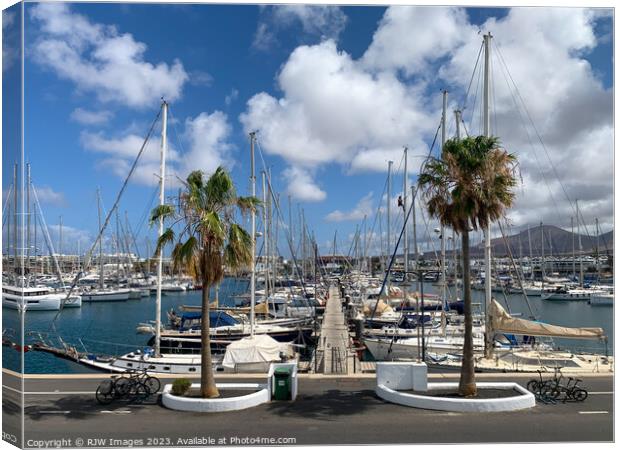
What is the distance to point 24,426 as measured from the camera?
45.2 ft

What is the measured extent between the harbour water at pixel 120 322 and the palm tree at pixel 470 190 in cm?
1564

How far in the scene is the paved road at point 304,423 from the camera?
13.5 m

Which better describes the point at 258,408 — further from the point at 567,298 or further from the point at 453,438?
the point at 567,298

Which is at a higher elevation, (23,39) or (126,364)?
(23,39)

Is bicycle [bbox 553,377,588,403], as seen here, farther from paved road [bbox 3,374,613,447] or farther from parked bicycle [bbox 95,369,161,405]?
parked bicycle [bbox 95,369,161,405]

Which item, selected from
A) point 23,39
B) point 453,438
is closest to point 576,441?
point 453,438

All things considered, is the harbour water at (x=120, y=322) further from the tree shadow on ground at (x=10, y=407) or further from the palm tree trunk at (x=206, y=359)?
the tree shadow on ground at (x=10, y=407)

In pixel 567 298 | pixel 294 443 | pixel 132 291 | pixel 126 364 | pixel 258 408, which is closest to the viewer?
pixel 294 443

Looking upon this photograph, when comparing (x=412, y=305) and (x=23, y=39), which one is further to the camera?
(x=412, y=305)

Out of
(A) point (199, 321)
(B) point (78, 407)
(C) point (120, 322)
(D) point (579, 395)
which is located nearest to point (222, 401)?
(B) point (78, 407)

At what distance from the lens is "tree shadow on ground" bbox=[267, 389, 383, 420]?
14969 mm

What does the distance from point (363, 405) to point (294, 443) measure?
3.02 metres

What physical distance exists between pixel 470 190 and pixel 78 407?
13.4 m

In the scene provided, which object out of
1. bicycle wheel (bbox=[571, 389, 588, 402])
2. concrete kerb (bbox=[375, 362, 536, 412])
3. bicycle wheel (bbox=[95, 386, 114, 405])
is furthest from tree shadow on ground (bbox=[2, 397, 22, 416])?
bicycle wheel (bbox=[571, 389, 588, 402])
